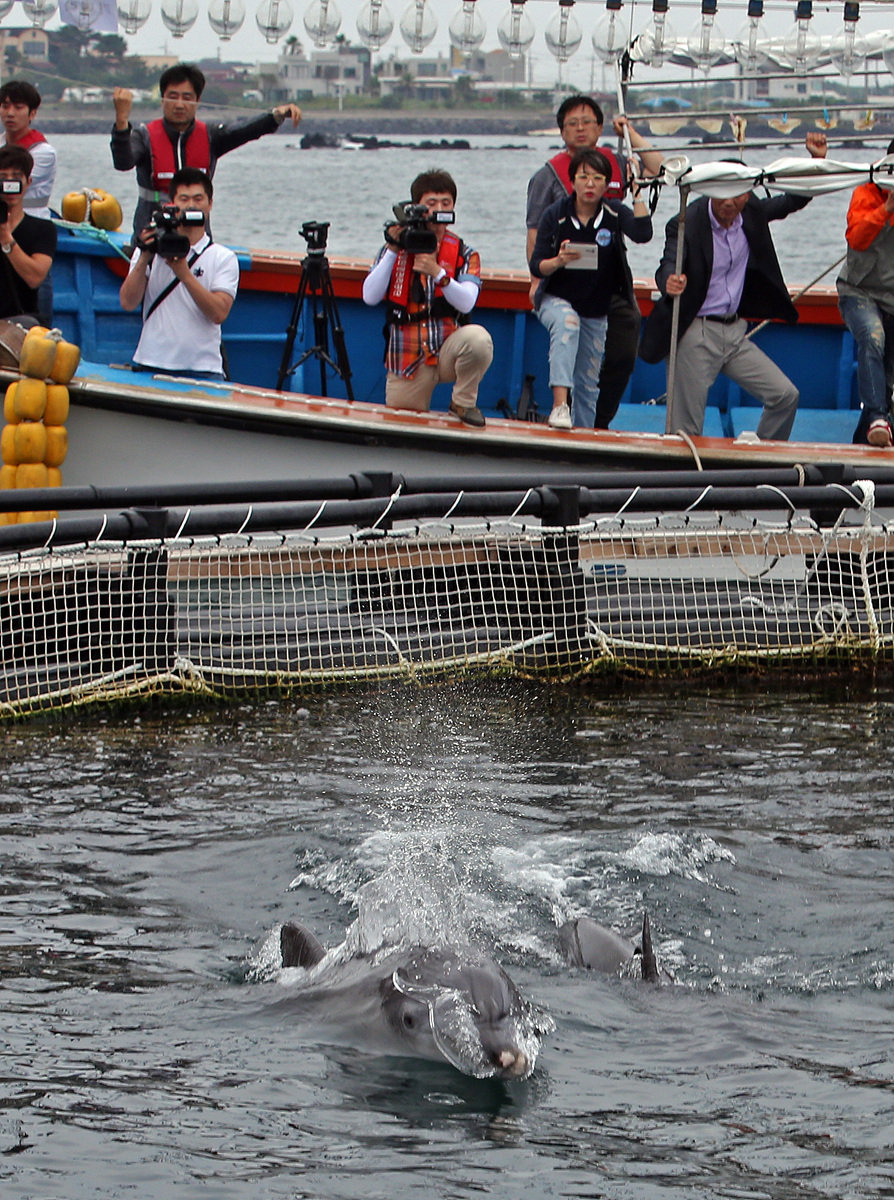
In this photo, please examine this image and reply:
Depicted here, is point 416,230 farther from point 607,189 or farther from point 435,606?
point 435,606

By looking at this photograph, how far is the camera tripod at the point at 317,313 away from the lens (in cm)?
1181

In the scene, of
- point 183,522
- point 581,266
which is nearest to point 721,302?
point 581,266

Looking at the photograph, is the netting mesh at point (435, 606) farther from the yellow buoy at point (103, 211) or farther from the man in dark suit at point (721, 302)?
the yellow buoy at point (103, 211)

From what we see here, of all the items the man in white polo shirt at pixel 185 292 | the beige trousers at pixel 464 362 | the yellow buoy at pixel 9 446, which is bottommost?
the yellow buoy at pixel 9 446

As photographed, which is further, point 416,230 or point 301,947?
point 416,230

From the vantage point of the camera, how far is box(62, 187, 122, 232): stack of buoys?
13086mm

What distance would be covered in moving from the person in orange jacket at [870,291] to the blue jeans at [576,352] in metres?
1.80

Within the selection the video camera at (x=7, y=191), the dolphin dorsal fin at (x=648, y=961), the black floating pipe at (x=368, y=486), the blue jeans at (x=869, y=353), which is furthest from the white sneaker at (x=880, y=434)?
the dolphin dorsal fin at (x=648, y=961)

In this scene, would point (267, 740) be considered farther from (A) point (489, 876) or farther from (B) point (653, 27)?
(B) point (653, 27)

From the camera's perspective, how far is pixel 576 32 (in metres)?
12.5

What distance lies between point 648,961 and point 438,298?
6.22 meters

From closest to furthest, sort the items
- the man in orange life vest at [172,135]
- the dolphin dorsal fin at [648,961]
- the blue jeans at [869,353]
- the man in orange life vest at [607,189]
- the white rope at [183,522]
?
the dolphin dorsal fin at [648,961]
the white rope at [183,522]
the man in orange life vest at [607,189]
the blue jeans at [869,353]
the man in orange life vest at [172,135]

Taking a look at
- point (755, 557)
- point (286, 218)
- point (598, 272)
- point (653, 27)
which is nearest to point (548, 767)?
point (755, 557)

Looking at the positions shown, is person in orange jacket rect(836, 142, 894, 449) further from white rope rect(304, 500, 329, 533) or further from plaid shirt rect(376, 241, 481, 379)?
white rope rect(304, 500, 329, 533)
